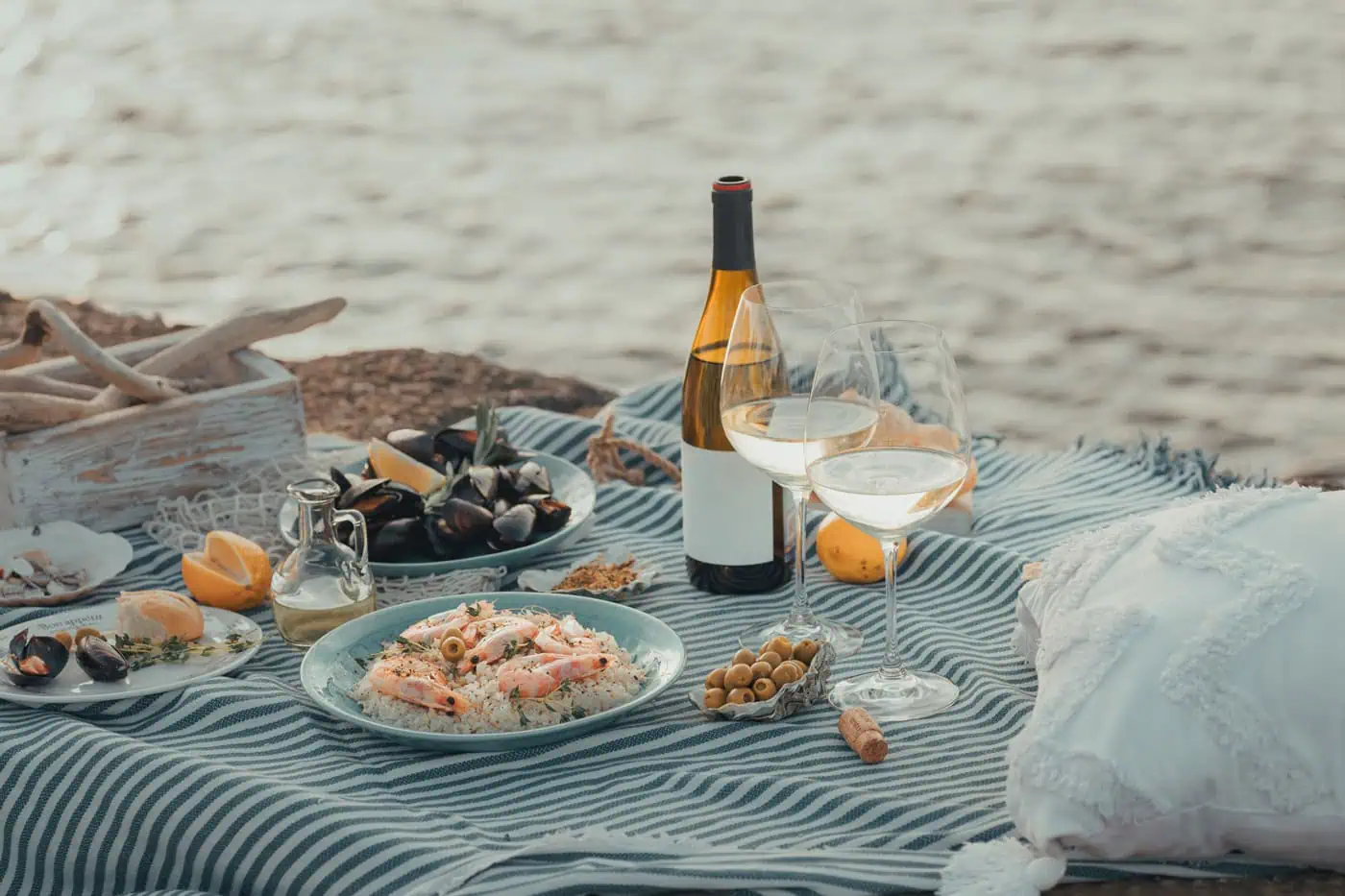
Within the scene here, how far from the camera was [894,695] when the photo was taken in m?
1.70

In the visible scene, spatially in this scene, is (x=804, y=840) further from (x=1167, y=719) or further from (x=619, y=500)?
(x=619, y=500)

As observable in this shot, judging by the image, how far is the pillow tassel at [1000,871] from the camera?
4.39 ft

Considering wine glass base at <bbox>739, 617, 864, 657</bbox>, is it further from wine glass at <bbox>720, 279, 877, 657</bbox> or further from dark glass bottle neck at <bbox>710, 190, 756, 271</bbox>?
dark glass bottle neck at <bbox>710, 190, 756, 271</bbox>

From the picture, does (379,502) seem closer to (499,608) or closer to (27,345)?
(499,608)

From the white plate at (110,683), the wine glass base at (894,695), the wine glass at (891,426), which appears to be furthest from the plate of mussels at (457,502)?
the wine glass at (891,426)

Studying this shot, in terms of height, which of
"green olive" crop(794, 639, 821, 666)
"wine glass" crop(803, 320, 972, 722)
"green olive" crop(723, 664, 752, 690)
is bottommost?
"green olive" crop(723, 664, 752, 690)

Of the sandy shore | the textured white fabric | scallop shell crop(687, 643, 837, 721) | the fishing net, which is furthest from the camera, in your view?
the sandy shore

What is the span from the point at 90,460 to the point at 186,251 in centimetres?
463

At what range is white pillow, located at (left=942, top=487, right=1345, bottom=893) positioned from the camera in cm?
131

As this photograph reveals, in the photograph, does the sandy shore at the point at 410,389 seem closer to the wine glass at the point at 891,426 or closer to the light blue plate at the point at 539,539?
the light blue plate at the point at 539,539

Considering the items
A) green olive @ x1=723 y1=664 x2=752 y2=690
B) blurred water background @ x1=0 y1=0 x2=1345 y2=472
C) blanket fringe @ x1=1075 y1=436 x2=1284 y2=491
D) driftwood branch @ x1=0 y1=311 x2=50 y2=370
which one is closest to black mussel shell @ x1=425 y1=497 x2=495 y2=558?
green olive @ x1=723 y1=664 x2=752 y2=690

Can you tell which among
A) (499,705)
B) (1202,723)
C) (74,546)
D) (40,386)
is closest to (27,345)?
(40,386)

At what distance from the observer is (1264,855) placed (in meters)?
1.39

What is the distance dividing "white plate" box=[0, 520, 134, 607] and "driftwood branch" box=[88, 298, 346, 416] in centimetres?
28
